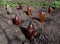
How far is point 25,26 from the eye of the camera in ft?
16.2

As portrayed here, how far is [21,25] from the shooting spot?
497 centimetres

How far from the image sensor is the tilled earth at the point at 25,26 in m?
4.32

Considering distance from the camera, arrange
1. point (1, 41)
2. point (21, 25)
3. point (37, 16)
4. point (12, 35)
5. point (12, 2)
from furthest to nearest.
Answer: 1. point (12, 2)
2. point (37, 16)
3. point (21, 25)
4. point (12, 35)
5. point (1, 41)

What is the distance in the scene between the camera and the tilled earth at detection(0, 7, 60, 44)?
14.2 feet

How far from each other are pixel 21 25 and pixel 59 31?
1.02 meters

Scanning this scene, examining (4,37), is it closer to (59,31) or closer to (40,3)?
(59,31)

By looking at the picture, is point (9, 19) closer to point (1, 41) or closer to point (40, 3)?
point (1, 41)

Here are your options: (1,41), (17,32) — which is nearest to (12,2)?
(17,32)

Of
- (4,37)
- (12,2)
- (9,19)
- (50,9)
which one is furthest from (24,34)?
(12,2)

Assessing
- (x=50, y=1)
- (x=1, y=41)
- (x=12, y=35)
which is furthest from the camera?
(x=50, y=1)

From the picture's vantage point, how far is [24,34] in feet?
15.0

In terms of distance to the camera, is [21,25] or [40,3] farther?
[40,3]

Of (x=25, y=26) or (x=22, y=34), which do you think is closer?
(x=22, y=34)

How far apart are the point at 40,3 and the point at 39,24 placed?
183cm
